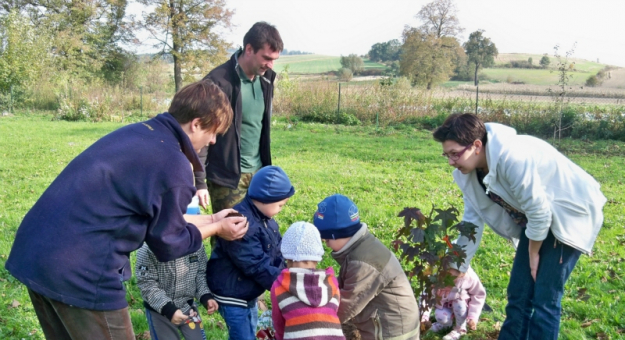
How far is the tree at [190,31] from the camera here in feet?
114

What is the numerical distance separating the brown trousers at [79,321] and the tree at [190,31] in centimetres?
3401

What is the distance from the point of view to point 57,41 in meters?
34.3

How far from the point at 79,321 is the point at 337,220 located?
133 centimetres

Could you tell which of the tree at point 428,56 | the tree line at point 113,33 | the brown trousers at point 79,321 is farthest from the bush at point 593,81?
the brown trousers at point 79,321

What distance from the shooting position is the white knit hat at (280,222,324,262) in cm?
237

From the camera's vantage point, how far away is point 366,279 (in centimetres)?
265

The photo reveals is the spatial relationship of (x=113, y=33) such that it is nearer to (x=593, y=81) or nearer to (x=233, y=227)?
(x=593, y=81)

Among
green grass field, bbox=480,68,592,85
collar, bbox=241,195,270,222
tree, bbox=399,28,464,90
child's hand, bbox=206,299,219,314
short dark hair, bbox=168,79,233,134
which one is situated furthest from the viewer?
green grass field, bbox=480,68,592,85

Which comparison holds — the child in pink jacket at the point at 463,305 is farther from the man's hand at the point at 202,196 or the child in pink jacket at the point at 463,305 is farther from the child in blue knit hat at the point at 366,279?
the man's hand at the point at 202,196

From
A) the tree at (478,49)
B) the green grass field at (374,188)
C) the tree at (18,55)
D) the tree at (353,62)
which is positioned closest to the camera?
the green grass field at (374,188)

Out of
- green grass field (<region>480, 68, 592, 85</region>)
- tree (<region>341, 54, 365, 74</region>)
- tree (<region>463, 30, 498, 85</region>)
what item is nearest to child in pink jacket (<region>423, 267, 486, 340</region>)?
tree (<region>463, 30, 498, 85</region>)

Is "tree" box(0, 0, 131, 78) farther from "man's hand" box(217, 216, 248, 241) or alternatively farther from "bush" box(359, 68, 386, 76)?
"man's hand" box(217, 216, 248, 241)

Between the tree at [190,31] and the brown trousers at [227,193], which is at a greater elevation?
the tree at [190,31]

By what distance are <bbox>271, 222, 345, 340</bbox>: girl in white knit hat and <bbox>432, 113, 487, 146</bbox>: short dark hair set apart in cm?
108
